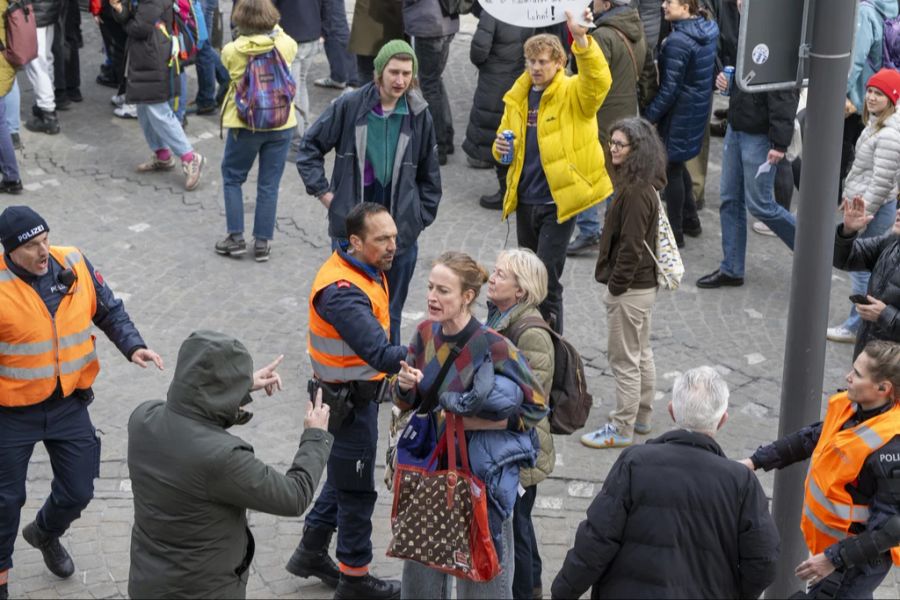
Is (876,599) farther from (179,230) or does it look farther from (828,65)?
(179,230)

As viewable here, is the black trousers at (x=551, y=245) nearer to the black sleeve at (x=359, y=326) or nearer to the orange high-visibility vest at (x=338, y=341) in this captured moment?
the orange high-visibility vest at (x=338, y=341)

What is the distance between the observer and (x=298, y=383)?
8.43m

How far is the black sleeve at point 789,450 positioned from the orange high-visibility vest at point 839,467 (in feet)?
0.27

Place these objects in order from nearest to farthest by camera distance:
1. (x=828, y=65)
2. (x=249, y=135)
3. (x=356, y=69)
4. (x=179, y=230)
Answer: (x=828, y=65) < (x=249, y=135) < (x=179, y=230) < (x=356, y=69)

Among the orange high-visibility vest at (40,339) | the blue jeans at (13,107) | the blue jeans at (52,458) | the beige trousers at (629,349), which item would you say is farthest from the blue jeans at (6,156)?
the beige trousers at (629,349)

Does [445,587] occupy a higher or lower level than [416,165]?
lower

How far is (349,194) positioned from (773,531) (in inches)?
149

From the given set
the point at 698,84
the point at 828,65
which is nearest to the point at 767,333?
the point at 698,84

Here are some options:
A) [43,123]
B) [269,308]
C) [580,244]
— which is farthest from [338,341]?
[43,123]

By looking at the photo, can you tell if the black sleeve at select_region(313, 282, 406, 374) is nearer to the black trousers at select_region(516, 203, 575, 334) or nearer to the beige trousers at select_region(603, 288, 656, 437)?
the beige trousers at select_region(603, 288, 656, 437)

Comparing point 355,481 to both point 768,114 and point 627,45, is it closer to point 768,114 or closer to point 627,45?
point 768,114

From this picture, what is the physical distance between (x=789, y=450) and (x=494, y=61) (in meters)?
5.79

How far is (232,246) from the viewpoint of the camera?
995 cm

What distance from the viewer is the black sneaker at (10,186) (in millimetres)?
10766
